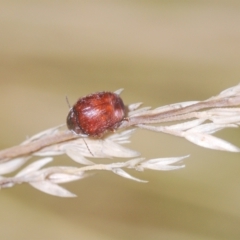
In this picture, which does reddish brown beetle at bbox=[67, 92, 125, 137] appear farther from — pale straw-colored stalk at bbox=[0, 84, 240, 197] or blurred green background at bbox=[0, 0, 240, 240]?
blurred green background at bbox=[0, 0, 240, 240]

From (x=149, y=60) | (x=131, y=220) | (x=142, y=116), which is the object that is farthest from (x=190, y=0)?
(x=142, y=116)

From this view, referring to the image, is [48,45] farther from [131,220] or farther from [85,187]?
[131,220]

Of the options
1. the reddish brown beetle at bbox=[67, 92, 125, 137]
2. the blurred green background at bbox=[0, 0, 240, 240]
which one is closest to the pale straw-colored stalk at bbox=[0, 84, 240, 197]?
the reddish brown beetle at bbox=[67, 92, 125, 137]

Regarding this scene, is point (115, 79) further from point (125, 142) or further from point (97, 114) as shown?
point (125, 142)

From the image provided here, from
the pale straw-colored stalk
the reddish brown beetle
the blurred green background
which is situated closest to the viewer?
the pale straw-colored stalk

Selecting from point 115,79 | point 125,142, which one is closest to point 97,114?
point 125,142

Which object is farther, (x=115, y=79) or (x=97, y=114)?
(x=115, y=79)
